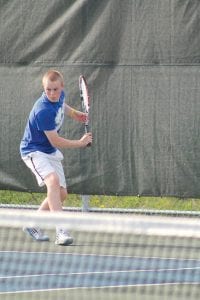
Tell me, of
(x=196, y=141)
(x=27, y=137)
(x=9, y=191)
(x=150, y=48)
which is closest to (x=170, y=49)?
(x=150, y=48)

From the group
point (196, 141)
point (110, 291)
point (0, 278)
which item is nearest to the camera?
point (110, 291)

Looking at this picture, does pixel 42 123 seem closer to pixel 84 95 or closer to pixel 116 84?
pixel 84 95

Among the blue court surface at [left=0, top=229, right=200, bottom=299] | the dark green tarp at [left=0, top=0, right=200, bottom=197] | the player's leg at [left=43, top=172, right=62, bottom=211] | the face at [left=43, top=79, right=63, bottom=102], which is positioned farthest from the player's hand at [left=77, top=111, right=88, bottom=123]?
the blue court surface at [left=0, top=229, right=200, bottom=299]

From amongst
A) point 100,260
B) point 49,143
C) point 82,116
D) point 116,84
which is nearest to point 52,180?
point 49,143

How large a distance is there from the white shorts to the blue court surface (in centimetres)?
43

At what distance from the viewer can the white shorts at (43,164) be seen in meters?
6.96

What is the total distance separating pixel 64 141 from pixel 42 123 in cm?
22

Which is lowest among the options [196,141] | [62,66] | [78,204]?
[78,204]

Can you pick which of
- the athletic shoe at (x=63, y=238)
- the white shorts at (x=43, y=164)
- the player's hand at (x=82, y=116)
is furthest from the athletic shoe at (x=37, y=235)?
the player's hand at (x=82, y=116)

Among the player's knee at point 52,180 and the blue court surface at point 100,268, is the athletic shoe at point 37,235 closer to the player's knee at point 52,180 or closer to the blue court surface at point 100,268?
the blue court surface at point 100,268

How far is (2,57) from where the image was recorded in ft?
26.9

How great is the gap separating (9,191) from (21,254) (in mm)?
2467

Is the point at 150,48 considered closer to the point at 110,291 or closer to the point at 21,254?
the point at 21,254

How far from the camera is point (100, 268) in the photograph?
555 cm
